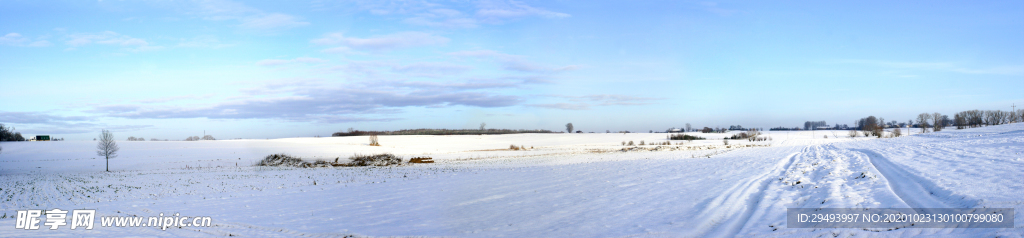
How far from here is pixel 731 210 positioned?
926 centimetres

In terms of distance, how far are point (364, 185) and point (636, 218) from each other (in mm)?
11025

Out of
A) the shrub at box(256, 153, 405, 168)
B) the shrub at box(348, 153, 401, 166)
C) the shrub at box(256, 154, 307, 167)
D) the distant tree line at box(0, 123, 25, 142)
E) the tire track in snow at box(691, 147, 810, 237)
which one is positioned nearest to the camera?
the tire track in snow at box(691, 147, 810, 237)

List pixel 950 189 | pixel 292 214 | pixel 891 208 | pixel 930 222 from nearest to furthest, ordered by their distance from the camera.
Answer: pixel 930 222 → pixel 891 208 → pixel 950 189 → pixel 292 214

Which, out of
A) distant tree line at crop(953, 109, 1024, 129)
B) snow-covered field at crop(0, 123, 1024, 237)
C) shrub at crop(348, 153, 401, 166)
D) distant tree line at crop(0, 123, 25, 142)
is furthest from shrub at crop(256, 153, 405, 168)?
distant tree line at crop(953, 109, 1024, 129)

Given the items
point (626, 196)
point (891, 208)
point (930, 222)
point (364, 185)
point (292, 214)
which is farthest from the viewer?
point (364, 185)

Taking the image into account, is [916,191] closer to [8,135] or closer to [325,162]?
[325,162]

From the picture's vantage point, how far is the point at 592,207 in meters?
10.5

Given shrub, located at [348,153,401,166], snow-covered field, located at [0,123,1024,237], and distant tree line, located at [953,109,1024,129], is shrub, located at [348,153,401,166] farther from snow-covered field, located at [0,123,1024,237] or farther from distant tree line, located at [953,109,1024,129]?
distant tree line, located at [953,109,1024,129]

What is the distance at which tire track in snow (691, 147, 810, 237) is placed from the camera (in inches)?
304

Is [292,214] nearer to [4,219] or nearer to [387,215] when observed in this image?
[387,215]

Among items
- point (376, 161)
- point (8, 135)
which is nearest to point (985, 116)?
point (376, 161)

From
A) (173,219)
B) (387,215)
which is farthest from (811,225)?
(173,219)

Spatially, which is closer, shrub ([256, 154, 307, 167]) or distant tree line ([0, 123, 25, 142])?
shrub ([256, 154, 307, 167])

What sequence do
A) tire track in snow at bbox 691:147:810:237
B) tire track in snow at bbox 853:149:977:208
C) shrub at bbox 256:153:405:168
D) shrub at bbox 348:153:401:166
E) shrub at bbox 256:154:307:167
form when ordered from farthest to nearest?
1. shrub at bbox 256:154:307:167
2. shrub at bbox 348:153:401:166
3. shrub at bbox 256:153:405:168
4. tire track in snow at bbox 853:149:977:208
5. tire track in snow at bbox 691:147:810:237
